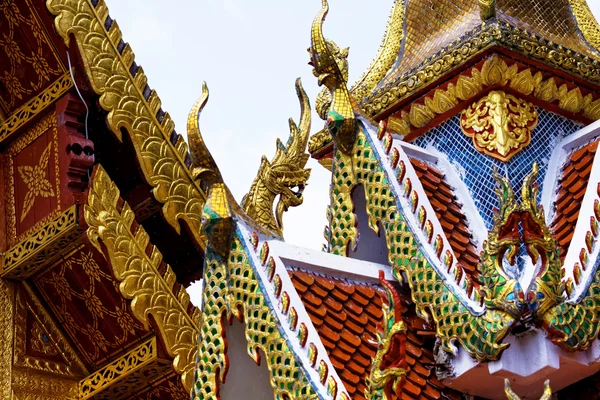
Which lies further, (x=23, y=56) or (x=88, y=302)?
(x=23, y=56)

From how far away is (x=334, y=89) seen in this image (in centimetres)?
831

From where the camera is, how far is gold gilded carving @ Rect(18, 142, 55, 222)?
8.91 meters

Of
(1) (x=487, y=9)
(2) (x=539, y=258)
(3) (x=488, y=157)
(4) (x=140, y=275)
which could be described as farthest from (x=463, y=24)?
(2) (x=539, y=258)

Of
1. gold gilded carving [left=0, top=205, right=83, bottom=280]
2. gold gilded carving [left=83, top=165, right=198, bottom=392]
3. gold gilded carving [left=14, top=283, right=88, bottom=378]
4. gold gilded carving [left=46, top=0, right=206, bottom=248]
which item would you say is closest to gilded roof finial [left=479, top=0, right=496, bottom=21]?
gold gilded carving [left=46, top=0, right=206, bottom=248]

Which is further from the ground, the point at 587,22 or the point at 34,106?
the point at 34,106

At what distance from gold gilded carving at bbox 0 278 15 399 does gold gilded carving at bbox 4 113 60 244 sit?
0.78ft

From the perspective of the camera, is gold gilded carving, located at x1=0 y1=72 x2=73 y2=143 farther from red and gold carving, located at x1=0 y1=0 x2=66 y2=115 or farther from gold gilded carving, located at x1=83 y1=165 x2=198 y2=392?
gold gilded carving, located at x1=83 y1=165 x2=198 y2=392

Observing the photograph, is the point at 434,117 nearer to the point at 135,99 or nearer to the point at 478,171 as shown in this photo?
the point at 478,171

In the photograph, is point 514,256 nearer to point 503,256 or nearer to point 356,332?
point 503,256

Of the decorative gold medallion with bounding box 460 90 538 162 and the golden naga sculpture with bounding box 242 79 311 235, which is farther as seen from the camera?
the golden naga sculpture with bounding box 242 79 311 235

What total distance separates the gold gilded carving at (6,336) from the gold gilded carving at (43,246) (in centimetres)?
7

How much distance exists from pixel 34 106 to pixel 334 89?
5.35 feet

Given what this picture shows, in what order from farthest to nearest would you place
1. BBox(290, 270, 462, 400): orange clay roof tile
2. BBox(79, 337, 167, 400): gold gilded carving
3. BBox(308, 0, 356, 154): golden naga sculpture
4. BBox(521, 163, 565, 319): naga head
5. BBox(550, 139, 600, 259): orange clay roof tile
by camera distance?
BBox(79, 337, 167, 400): gold gilded carving
BBox(308, 0, 356, 154): golden naga sculpture
BBox(550, 139, 600, 259): orange clay roof tile
BBox(290, 270, 462, 400): orange clay roof tile
BBox(521, 163, 565, 319): naga head

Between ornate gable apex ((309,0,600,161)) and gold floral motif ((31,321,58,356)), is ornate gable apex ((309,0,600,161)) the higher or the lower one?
the higher one
